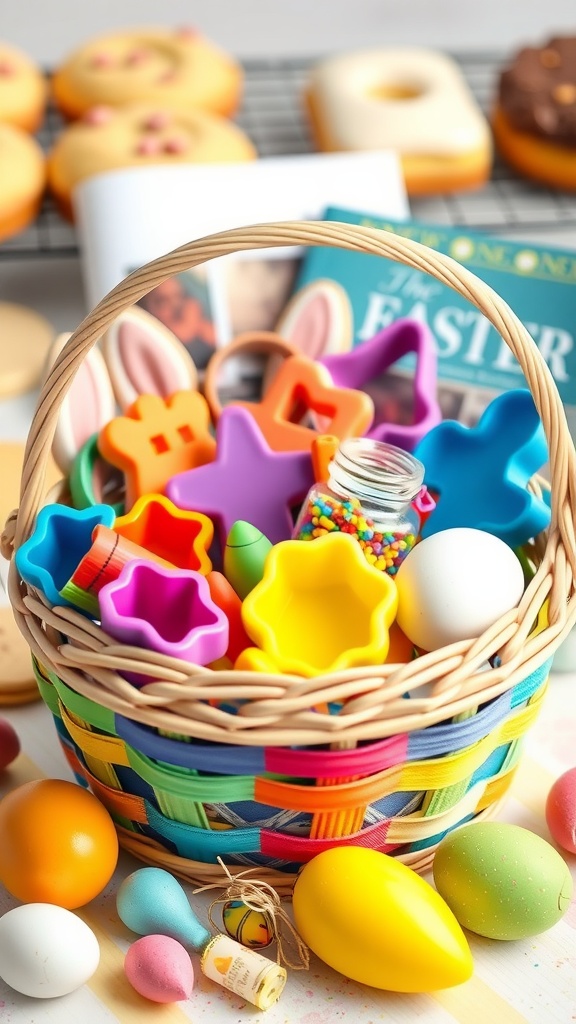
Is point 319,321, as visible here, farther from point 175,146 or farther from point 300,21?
point 300,21

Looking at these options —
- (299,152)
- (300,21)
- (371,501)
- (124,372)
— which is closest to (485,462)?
(371,501)

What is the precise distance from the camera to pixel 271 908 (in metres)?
0.62

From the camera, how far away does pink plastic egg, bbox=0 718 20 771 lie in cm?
73

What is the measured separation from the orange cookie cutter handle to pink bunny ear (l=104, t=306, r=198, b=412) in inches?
1.1

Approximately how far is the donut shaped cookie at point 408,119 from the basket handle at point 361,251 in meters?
0.69

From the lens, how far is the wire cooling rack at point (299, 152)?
4.33 feet

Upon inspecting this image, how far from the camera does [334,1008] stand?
614 millimetres

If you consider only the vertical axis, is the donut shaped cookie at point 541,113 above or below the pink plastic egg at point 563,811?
above

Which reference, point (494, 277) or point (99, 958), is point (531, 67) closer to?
point (494, 277)

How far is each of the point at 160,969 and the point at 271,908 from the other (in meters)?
0.06

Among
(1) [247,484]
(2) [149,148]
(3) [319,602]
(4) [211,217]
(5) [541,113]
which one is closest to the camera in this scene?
(3) [319,602]

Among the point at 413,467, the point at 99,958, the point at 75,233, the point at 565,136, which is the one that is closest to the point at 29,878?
the point at 99,958

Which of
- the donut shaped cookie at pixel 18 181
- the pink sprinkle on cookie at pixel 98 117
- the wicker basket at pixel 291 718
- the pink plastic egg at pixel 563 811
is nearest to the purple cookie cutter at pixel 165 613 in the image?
the wicker basket at pixel 291 718

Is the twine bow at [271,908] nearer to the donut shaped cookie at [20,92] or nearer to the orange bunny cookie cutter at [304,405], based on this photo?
the orange bunny cookie cutter at [304,405]
